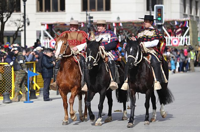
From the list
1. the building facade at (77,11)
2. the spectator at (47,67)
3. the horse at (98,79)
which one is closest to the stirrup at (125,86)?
the horse at (98,79)

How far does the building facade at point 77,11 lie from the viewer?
5566 cm

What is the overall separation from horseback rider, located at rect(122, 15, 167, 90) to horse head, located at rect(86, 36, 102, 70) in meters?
0.94

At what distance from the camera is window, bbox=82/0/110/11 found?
5666cm

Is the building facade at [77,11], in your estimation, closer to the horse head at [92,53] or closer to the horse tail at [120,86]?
the horse tail at [120,86]

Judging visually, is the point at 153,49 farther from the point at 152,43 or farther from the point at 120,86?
the point at 120,86

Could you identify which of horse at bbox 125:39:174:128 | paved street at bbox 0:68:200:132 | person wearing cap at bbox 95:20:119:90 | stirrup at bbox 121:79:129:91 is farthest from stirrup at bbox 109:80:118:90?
paved street at bbox 0:68:200:132

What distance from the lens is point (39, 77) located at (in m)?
22.4

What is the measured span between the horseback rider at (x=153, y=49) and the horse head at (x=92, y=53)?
936mm

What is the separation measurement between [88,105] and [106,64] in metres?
1.04

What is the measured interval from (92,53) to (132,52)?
2.90ft

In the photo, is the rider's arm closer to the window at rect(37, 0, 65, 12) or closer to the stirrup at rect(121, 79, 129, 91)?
the stirrup at rect(121, 79, 129, 91)

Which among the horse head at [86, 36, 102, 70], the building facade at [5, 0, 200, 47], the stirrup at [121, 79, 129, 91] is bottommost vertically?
the stirrup at [121, 79, 129, 91]

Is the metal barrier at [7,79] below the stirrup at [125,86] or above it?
below

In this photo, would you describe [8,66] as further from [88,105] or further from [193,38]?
[193,38]
